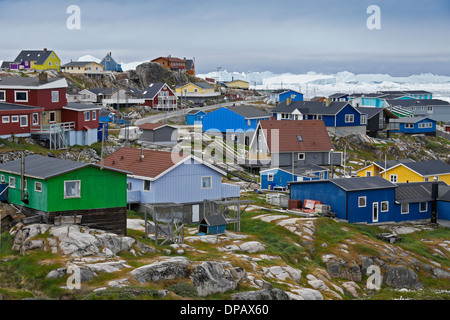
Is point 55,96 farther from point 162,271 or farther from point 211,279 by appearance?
point 211,279

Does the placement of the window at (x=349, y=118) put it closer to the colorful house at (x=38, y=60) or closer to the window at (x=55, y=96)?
the window at (x=55, y=96)

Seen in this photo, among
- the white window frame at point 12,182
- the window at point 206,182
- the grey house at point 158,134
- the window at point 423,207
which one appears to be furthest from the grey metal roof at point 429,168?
the white window frame at point 12,182

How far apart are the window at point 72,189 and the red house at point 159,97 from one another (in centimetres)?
7509

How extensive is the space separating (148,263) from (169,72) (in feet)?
365

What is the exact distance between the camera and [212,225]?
127 ft

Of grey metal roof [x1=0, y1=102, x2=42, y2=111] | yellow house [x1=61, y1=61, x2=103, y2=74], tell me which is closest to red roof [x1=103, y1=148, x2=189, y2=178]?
grey metal roof [x1=0, y1=102, x2=42, y2=111]

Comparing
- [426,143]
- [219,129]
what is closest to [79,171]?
[219,129]

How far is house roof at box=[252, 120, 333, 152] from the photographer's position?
70.8 meters

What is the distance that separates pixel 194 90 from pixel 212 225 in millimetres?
94213

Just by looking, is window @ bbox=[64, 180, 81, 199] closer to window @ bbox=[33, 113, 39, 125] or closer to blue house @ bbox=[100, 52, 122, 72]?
window @ bbox=[33, 113, 39, 125]

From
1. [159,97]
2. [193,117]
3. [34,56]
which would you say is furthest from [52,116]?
[34,56]

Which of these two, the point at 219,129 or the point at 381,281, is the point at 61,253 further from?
the point at 219,129

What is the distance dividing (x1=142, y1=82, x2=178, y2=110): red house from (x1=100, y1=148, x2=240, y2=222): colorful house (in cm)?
6452

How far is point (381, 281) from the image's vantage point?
37719 millimetres
